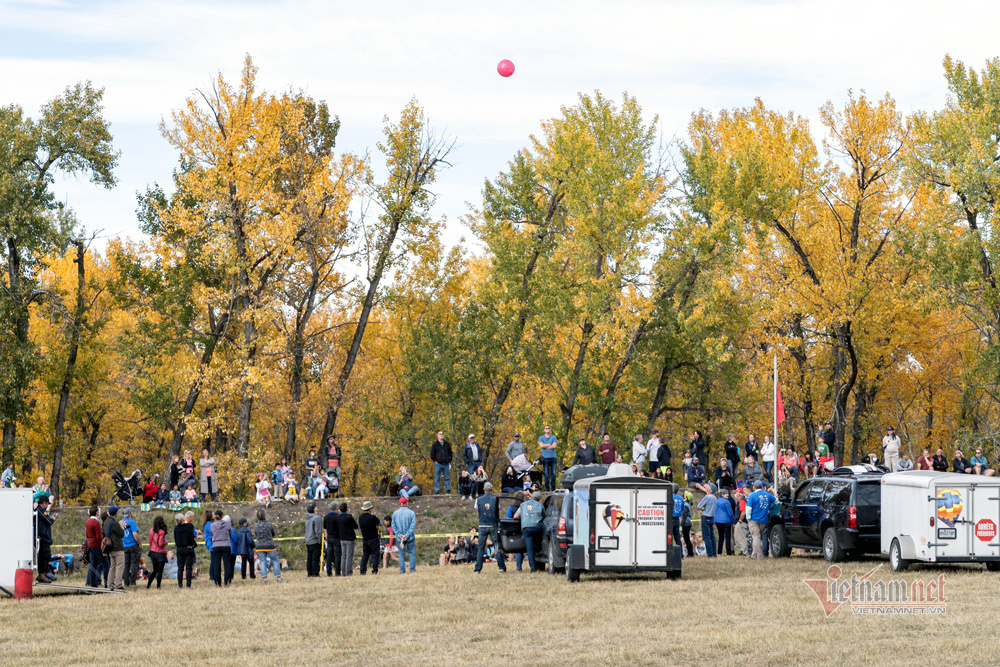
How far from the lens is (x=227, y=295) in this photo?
3791 cm

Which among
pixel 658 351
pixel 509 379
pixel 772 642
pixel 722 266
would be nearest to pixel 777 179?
pixel 722 266

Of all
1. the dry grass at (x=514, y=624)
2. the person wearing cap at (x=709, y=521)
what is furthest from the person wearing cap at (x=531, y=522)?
the person wearing cap at (x=709, y=521)

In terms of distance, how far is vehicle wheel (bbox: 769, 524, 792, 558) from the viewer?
24.1 m

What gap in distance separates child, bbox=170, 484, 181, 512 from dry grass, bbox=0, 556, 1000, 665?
1172 centimetres

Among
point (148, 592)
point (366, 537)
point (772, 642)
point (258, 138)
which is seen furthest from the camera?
point (258, 138)

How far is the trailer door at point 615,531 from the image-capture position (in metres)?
19.7

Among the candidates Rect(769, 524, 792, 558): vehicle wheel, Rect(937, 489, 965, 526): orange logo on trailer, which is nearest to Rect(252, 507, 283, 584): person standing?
Rect(769, 524, 792, 558): vehicle wheel

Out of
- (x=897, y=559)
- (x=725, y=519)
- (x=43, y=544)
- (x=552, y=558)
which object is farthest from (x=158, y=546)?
(x=897, y=559)

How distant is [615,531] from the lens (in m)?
19.8

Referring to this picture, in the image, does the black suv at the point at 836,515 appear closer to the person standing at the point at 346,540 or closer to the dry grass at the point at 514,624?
the dry grass at the point at 514,624

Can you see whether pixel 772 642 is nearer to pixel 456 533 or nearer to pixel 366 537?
pixel 366 537

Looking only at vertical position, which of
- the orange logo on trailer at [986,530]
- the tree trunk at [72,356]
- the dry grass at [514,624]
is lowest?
the dry grass at [514,624]

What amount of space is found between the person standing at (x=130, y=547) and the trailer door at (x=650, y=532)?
33.3 ft

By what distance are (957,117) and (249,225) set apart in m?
23.6
